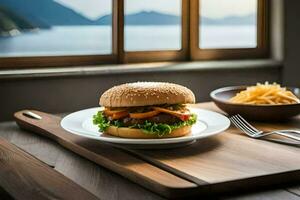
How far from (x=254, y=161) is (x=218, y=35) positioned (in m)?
1.91

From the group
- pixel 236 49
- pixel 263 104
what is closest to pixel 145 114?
pixel 263 104

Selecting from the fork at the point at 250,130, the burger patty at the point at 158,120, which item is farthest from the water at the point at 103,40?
the burger patty at the point at 158,120

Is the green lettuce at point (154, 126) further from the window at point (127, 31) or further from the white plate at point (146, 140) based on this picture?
the window at point (127, 31)

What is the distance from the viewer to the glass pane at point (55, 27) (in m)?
2.61

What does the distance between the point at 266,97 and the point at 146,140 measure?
58cm

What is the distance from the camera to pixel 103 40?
2.85 meters

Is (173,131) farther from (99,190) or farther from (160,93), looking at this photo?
(99,190)

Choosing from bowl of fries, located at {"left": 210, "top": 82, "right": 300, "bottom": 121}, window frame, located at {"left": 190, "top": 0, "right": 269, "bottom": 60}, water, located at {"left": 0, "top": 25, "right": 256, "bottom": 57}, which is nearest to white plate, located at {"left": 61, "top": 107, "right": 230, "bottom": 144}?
bowl of fries, located at {"left": 210, "top": 82, "right": 300, "bottom": 121}

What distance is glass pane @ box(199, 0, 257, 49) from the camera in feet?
10.2

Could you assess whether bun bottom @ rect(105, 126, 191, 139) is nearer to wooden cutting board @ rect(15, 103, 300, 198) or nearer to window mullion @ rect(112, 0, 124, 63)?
wooden cutting board @ rect(15, 103, 300, 198)

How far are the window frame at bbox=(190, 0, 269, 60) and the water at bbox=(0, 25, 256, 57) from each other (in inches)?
1.4

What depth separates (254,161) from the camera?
4.36ft

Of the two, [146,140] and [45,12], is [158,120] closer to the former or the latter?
[146,140]

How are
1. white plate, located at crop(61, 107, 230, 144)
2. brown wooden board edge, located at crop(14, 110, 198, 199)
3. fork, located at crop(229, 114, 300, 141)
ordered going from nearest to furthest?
brown wooden board edge, located at crop(14, 110, 198, 199) < white plate, located at crop(61, 107, 230, 144) < fork, located at crop(229, 114, 300, 141)
